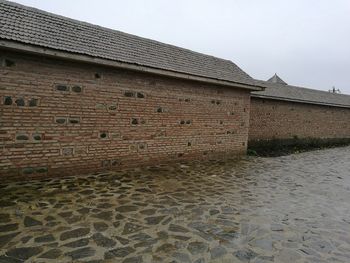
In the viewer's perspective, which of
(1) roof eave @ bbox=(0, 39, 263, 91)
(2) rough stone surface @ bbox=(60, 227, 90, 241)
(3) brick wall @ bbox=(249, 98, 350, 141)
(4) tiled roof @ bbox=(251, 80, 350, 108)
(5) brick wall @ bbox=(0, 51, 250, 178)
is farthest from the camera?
(4) tiled roof @ bbox=(251, 80, 350, 108)

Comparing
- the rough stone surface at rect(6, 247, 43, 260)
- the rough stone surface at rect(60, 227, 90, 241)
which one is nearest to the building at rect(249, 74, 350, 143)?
the rough stone surface at rect(60, 227, 90, 241)

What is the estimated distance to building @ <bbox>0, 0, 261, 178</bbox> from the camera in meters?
6.10

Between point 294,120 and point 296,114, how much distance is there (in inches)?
16.3

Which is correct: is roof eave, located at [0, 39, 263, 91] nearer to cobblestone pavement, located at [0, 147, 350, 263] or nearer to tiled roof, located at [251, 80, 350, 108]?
cobblestone pavement, located at [0, 147, 350, 263]

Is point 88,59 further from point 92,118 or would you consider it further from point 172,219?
point 172,219

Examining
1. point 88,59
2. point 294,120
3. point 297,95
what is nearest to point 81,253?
point 88,59

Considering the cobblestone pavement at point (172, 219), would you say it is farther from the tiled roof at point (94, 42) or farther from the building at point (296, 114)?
the building at point (296, 114)

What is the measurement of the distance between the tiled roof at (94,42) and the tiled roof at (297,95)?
479cm

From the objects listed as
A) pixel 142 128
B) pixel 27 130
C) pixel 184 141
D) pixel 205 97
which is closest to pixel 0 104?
pixel 27 130

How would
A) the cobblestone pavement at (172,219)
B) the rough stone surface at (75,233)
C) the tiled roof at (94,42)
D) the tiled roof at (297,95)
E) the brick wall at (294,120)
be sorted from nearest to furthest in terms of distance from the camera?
the cobblestone pavement at (172,219)
the rough stone surface at (75,233)
the tiled roof at (94,42)
the brick wall at (294,120)
the tiled roof at (297,95)

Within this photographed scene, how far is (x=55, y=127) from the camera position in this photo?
6602 millimetres

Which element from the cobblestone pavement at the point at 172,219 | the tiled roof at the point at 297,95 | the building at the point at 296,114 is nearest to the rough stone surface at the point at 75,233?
the cobblestone pavement at the point at 172,219

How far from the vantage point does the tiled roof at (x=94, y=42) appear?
6352 millimetres

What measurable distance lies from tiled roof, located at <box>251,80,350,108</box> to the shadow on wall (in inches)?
89.1
